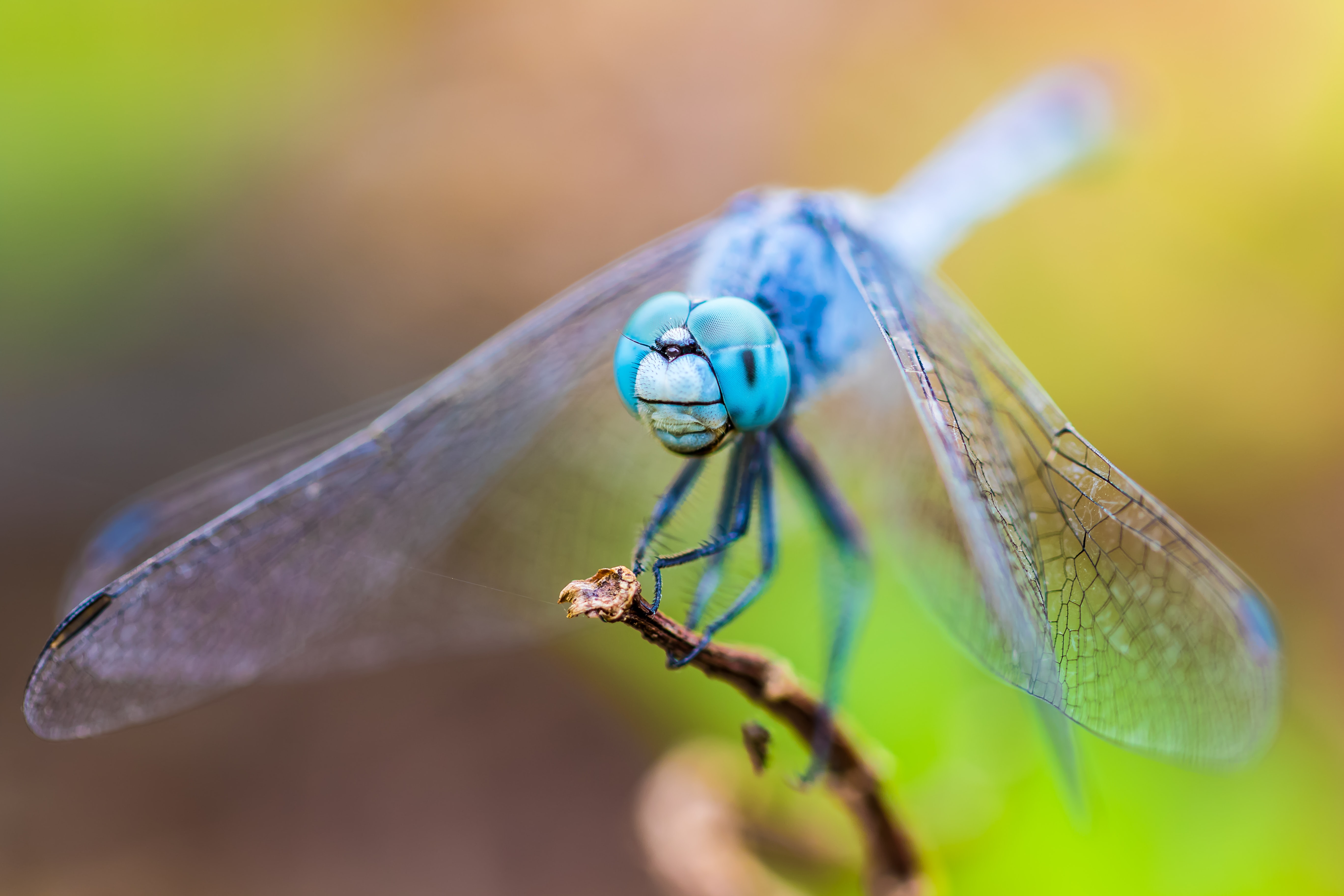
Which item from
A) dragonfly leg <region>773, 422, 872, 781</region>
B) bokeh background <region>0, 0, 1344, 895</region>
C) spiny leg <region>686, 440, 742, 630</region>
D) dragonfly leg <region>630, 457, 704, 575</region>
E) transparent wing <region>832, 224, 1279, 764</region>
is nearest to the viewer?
transparent wing <region>832, 224, 1279, 764</region>

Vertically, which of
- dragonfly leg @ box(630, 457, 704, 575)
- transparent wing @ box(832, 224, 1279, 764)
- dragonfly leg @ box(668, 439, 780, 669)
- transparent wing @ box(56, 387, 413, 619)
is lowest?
transparent wing @ box(832, 224, 1279, 764)

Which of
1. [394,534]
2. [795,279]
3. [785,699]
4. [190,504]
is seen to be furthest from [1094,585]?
[190,504]

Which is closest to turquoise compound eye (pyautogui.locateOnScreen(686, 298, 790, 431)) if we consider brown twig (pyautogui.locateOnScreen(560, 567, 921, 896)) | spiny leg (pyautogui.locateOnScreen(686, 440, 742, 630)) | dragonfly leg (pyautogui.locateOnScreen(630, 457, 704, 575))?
dragonfly leg (pyautogui.locateOnScreen(630, 457, 704, 575))

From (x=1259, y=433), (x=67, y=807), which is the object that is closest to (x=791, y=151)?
(x=1259, y=433)

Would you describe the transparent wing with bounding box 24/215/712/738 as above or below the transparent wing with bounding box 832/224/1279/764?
above

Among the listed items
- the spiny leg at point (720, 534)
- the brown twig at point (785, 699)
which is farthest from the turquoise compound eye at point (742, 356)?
the brown twig at point (785, 699)

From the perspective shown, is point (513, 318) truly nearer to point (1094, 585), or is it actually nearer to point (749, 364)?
point (749, 364)

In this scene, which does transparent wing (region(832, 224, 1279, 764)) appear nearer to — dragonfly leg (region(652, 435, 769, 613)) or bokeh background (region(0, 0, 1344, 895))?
dragonfly leg (region(652, 435, 769, 613))

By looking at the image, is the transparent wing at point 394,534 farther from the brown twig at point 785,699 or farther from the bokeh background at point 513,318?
the bokeh background at point 513,318
